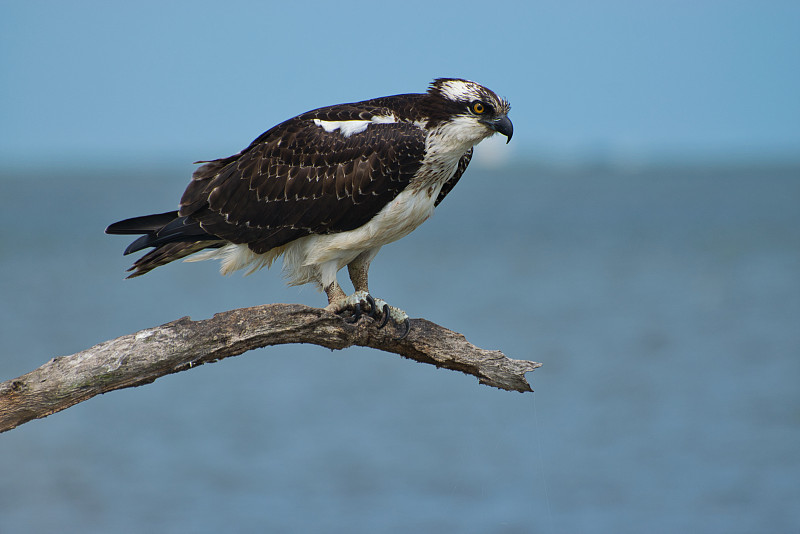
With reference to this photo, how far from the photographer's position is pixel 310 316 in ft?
20.0

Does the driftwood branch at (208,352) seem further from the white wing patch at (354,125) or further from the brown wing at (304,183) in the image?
the white wing patch at (354,125)

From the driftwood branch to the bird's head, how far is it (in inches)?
56.7

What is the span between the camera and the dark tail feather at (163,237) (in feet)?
22.2

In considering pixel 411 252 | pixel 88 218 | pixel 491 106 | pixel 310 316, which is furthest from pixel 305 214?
pixel 88 218

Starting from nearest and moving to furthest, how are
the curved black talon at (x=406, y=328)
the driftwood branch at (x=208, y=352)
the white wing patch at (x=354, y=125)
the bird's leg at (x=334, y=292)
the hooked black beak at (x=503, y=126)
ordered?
1. the driftwood branch at (x=208, y=352)
2. the hooked black beak at (x=503, y=126)
3. the curved black talon at (x=406, y=328)
4. the white wing patch at (x=354, y=125)
5. the bird's leg at (x=334, y=292)

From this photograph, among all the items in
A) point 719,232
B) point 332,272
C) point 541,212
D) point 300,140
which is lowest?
point 332,272

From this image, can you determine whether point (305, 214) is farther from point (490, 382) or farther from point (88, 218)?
point (88, 218)

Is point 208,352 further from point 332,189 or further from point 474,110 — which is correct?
point 474,110

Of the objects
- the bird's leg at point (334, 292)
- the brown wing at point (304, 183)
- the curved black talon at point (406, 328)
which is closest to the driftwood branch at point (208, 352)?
the curved black talon at point (406, 328)

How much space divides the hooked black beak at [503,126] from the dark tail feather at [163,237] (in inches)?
90.2

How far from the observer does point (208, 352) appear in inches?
232

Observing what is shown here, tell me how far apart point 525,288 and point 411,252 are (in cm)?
1118

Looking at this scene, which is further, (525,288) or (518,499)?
(525,288)

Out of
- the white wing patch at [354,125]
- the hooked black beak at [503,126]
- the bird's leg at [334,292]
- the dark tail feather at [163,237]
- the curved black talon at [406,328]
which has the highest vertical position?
the white wing patch at [354,125]
